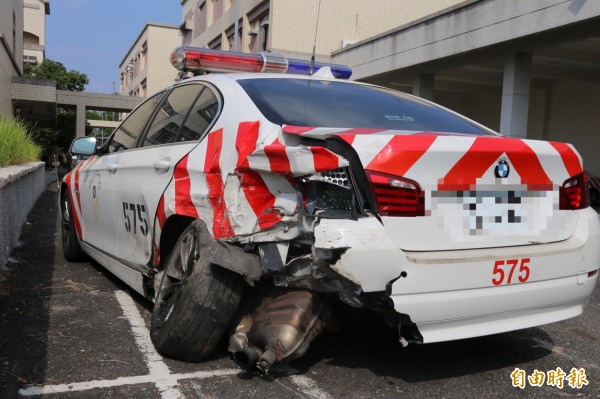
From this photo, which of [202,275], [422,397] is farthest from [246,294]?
[422,397]

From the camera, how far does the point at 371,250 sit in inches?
92.7

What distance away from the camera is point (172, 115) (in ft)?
12.5

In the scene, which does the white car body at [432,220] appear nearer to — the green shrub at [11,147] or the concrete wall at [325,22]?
the green shrub at [11,147]

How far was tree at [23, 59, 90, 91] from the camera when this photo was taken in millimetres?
48156

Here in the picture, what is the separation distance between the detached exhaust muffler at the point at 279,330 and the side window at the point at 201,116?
3.44 ft

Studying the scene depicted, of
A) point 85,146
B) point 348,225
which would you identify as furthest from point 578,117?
point 348,225

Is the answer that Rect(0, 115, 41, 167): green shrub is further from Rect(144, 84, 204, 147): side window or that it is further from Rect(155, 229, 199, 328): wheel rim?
Rect(155, 229, 199, 328): wheel rim

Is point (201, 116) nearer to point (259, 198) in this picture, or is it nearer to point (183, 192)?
point (183, 192)

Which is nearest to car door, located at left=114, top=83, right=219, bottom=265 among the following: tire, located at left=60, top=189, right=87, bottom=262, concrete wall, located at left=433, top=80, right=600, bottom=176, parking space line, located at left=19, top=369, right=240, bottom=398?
parking space line, located at left=19, top=369, right=240, bottom=398

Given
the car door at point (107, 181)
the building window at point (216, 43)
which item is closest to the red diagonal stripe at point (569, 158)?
the car door at point (107, 181)

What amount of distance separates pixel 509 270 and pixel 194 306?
1507mm

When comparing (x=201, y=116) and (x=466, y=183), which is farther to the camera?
(x=201, y=116)

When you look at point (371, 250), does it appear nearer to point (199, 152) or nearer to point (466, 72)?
point (199, 152)

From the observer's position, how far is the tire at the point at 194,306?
2.75m
